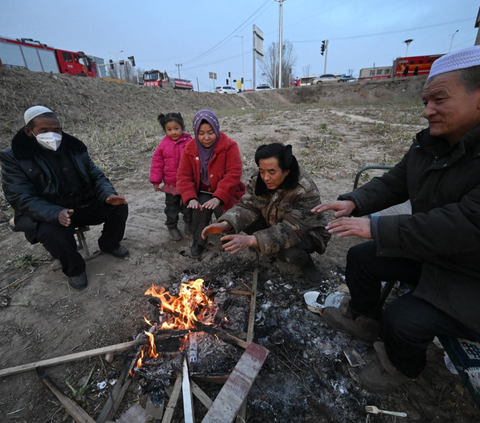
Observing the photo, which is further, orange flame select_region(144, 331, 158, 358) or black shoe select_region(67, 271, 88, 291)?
black shoe select_region(67, 271, 88, 291)

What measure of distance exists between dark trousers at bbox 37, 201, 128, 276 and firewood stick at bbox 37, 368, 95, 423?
120cm

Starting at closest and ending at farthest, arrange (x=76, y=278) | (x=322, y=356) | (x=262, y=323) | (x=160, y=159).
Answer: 1. (x=322, y=356)
2. (x=262, y=323)
3. (x=76, y=278)
4. (x=160, y=159)

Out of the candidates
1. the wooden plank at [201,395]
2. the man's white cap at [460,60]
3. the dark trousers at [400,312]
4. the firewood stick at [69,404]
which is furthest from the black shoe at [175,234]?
the man's white cap at [460,60]

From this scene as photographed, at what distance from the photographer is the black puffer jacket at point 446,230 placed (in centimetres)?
139

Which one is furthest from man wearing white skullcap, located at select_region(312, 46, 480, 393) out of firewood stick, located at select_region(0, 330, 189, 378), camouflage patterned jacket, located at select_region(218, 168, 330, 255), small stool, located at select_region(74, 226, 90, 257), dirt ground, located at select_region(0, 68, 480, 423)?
small stool, located at select_region(74, 226, 90, 257)

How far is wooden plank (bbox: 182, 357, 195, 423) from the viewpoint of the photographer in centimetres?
164

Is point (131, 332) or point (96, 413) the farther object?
point (131, 332)

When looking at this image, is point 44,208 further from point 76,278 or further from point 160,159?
point 160,159

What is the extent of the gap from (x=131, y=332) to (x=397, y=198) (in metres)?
2.70

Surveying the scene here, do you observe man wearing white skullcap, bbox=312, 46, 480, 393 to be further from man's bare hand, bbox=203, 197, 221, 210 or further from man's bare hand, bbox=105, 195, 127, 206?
man's bare hand, bbox=105, 195, 127, 206

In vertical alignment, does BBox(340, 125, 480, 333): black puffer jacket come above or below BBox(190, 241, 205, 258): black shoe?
above

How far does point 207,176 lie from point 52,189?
6.05ft

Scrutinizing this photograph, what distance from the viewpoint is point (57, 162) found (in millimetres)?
3033

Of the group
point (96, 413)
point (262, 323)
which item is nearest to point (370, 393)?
point (262, 323)
